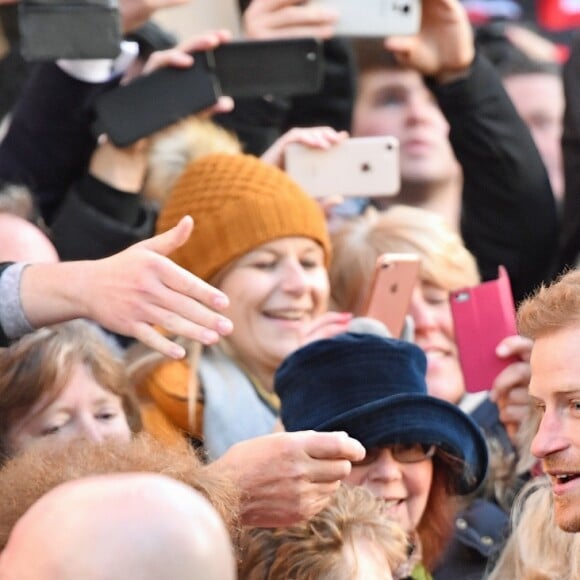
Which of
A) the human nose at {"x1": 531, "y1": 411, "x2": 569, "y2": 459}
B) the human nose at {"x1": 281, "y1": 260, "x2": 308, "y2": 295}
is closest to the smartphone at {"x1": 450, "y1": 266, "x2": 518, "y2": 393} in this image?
the human nose at {"x1": 281, "y1": 260, "x2": 308, "y2": 295}

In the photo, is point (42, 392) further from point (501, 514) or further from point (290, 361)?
point (501, 514)

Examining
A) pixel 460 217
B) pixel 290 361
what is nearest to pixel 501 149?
pixel 460 217

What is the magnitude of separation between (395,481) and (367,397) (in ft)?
0.49

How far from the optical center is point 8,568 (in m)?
1.38

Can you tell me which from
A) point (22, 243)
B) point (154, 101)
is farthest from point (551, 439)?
point (154, 101)

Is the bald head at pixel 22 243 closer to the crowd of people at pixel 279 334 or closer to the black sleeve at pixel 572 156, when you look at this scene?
the crowd of people at pixel 279 334

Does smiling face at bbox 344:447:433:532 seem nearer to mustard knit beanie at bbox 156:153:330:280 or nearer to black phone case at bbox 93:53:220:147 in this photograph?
mustard knit beanie at bbox 156:153:330:280

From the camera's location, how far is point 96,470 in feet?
5.72

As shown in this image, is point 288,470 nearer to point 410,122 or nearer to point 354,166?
point 354,166

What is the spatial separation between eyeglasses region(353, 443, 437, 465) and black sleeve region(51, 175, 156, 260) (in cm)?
80

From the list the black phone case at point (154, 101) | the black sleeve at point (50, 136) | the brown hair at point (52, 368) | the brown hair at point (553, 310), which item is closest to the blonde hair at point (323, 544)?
the brown hair at point (553, 310)

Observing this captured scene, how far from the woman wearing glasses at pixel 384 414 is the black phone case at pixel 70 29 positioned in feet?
2.35

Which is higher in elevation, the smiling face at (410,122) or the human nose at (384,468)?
the human nose at (384,468)

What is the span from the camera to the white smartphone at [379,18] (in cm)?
330
